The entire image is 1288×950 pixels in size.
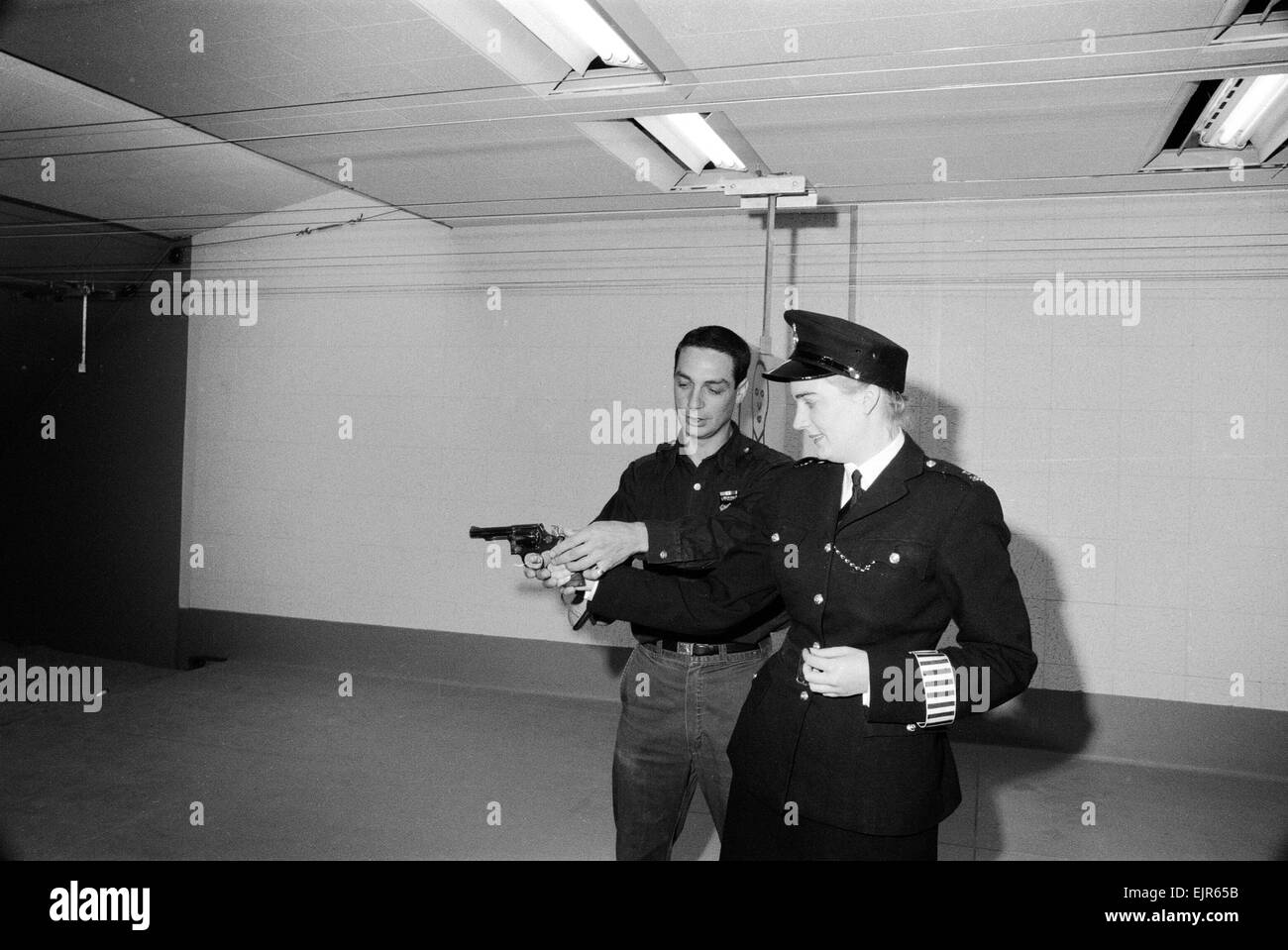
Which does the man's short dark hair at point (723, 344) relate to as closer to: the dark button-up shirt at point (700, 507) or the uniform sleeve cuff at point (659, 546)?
the dark button-up shirt at point (700, 507)

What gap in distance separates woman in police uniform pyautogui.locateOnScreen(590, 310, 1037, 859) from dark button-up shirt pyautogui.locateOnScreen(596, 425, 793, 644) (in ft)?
0.50

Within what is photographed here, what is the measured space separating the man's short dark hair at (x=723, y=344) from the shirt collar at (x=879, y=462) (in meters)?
0.79

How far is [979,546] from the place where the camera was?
1.47 meters

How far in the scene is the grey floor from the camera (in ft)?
10.2

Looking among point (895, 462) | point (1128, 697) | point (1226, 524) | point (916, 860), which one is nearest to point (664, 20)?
point (895, 462)

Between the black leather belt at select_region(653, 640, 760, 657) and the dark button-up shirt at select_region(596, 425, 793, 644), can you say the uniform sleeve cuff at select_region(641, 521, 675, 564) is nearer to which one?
the dark button-up shirt at select_region(596, 425, 793, 644)

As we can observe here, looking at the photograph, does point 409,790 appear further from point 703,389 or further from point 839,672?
point 839,672

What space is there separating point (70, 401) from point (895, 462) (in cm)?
Answer: 557

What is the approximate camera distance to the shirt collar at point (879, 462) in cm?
162

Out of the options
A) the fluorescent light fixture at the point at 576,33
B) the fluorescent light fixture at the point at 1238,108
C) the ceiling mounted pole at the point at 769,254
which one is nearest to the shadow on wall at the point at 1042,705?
the ceiling mounted pole at the point at 769,254

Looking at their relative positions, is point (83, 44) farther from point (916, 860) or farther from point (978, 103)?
point (916, 860)

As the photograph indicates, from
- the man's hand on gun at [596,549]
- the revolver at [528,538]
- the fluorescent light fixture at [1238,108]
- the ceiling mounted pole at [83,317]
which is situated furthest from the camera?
the ceiling mounted pole at [83,317]

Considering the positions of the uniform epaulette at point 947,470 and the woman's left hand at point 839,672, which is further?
the uniform epaulette at point 947,470

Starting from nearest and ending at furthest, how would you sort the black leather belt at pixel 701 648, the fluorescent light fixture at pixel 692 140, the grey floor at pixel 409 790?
the black leather belt at pixel 701 648, the grey floor at pixel 409 790, the fluorescent light fixture at pixel 692 140
